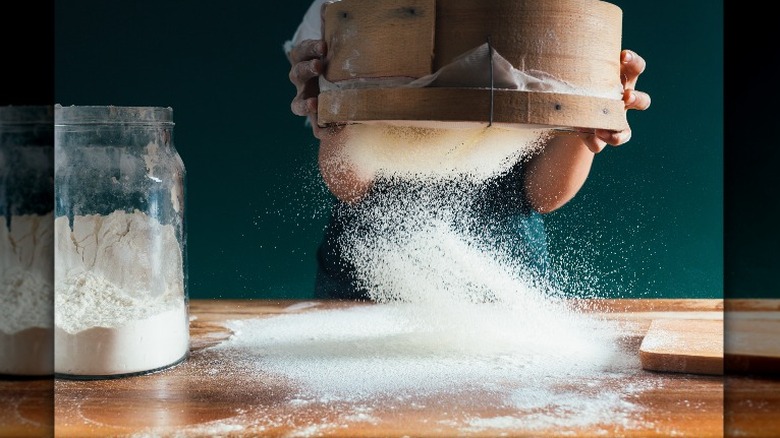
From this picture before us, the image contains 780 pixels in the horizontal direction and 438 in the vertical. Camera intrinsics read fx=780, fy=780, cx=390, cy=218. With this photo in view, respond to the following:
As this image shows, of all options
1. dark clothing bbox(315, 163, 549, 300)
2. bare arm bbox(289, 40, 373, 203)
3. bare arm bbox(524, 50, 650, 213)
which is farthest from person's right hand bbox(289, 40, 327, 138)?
bare arm bbox(524, 50, 650, 213)

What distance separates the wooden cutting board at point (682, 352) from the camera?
923 millimetres

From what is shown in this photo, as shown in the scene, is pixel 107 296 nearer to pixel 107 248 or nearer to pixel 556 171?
pixel 107 248

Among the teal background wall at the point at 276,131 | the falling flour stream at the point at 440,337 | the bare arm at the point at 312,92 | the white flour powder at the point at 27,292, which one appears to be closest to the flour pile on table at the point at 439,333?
→ the falling flour stream at the point at 440,337

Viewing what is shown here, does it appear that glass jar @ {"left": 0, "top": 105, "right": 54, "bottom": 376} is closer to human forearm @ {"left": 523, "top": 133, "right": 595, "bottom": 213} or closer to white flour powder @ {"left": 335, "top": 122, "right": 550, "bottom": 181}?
white flour powder @ {"left": 335, "top": 122, "right": 550, "bottom": 181}

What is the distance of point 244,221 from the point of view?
2568 mm

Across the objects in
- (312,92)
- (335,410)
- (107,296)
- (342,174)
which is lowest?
(335,410)

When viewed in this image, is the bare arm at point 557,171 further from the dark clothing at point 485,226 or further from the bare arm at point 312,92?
the bare arm at point 312,92

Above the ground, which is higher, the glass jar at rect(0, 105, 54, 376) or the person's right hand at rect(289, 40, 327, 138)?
the person's right hand at rect(289, 40, 327, 138)

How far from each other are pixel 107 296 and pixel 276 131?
171cm

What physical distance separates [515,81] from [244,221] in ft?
6.09

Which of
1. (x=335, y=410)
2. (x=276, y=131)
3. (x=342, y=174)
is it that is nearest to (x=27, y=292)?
(x=335, y=410)

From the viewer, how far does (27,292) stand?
0.72 m

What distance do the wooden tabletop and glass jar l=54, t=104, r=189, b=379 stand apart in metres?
0.04

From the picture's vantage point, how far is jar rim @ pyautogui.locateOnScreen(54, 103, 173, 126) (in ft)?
2.98
